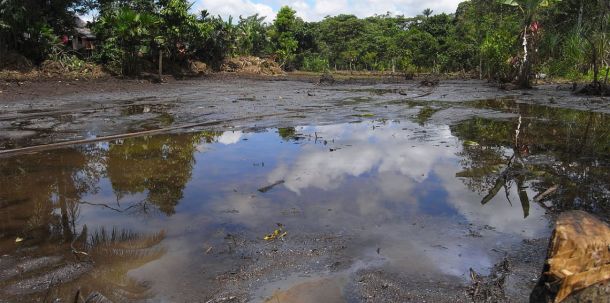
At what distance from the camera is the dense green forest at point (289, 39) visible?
18484mm

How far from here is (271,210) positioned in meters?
4.98

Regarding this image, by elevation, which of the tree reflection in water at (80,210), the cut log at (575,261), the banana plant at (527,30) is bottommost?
the tree reflection in water at (80,210)

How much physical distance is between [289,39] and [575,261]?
39.8 meters

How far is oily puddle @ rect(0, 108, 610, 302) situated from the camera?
11.5 feet

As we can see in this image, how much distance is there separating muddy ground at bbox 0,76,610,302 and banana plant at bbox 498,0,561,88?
1.16 m

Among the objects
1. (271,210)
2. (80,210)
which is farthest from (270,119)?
(80,210)

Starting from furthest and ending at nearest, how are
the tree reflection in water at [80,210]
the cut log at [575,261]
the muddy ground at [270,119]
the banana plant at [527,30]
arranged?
the banana plant at [527,30] → the tree reflection in water at [80,210] → the muddy ground at [270,119] → the cut log at [575,261]

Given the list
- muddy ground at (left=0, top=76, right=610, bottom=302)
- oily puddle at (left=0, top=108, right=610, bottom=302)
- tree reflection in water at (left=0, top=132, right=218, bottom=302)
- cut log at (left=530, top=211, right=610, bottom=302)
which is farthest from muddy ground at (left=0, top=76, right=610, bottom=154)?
cut log at (left=530, top=211, right=610, bottom=302)

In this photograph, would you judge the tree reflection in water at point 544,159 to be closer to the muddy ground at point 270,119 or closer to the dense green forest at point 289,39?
the muddy ground at point 270,119

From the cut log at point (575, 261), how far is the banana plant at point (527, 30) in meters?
17.1

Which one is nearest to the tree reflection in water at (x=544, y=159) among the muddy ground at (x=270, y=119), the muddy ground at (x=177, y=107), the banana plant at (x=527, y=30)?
the muddy ground at (x=270, y=119)

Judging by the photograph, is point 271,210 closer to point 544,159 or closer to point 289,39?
point 544,159

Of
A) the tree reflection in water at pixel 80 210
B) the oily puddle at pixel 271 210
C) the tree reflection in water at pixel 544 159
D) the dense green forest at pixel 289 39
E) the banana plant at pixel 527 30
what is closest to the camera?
the tree reflection in water at pixel 80 210

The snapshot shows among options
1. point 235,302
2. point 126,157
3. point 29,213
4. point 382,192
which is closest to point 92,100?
point 126,157
